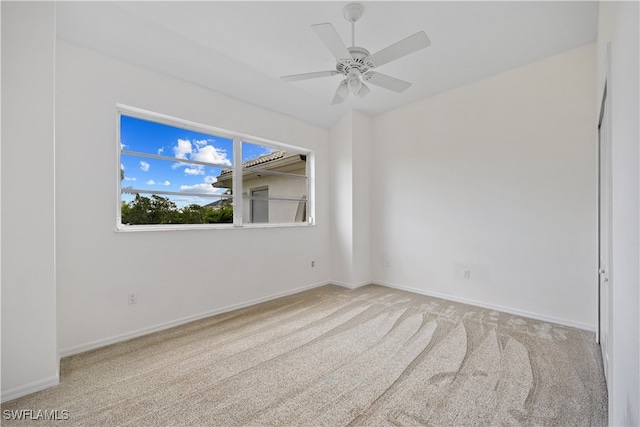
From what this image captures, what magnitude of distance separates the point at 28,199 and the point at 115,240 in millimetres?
824

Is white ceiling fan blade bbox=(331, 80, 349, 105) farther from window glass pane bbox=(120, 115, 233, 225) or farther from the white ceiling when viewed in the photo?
window glass pane bbox=(120, 115, 233, 225)

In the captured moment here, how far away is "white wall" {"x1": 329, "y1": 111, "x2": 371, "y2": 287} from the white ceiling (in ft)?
4.21

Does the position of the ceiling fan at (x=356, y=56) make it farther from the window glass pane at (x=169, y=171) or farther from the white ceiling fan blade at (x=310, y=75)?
the window glass pane at (x=169, y=171)

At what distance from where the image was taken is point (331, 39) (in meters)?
1.95

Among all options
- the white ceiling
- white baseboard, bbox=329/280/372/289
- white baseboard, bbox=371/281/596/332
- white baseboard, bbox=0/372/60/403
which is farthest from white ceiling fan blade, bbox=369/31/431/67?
white baseboard, bbox=0/372/60/403

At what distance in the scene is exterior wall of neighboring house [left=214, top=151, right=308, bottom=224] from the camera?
3.79m

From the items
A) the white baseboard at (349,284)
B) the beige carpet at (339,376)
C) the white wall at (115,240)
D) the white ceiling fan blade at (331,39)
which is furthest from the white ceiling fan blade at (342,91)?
the white baseboard at (349,284)

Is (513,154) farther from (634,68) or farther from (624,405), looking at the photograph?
(624,405)

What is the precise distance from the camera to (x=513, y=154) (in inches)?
127

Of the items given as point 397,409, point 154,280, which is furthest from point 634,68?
point 154,280

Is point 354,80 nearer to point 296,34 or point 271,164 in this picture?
point 296,34

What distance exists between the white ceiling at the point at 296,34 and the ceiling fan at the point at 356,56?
417mm

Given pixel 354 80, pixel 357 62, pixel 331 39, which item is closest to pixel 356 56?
pixel 357 62

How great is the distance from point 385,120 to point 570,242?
2855 millimetres
